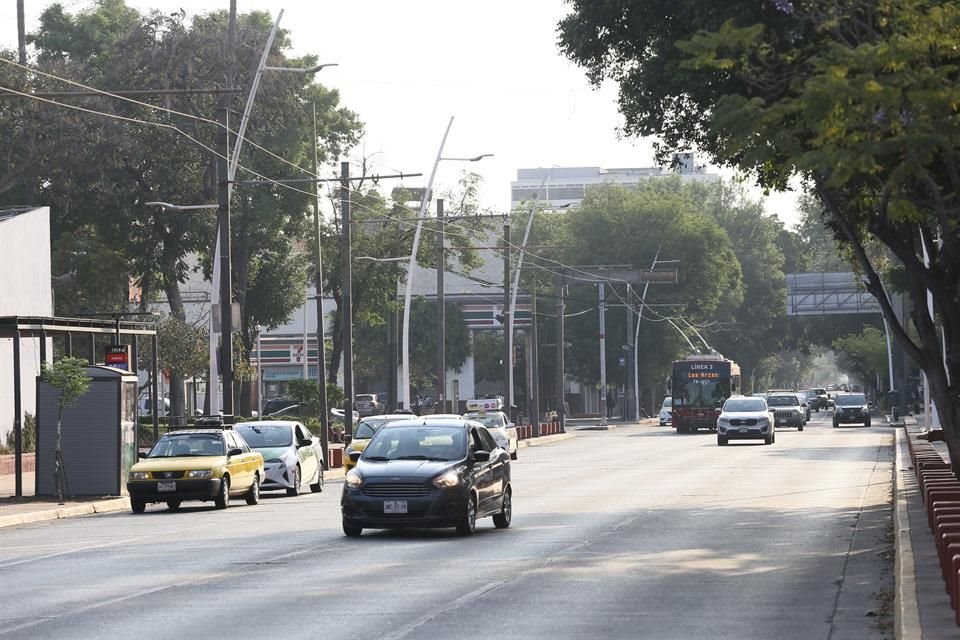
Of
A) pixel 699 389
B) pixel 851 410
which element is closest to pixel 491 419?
pixel 699 389

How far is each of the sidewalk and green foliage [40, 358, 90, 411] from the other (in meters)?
14.2

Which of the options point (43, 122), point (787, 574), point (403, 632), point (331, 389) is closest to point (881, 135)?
point (787, 574)

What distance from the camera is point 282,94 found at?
62.6m

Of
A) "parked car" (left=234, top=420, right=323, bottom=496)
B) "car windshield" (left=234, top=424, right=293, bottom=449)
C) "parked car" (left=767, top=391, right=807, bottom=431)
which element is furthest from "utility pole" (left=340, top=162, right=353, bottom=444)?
"parked car" (left=767, top=391, right=807, bottom=431)

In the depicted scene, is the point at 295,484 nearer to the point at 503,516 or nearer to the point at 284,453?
the point at 284,453

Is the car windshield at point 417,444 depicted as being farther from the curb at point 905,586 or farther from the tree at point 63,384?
the tree at point 63,384

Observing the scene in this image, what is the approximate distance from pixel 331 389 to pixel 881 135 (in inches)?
1574

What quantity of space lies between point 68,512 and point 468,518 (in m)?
9.96

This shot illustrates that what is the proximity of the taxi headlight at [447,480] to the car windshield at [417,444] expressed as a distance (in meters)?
0.55

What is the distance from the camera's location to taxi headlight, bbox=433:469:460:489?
22200 mm

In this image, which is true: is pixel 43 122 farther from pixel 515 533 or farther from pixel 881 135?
pixel 881 135

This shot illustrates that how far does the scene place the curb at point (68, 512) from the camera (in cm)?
2783

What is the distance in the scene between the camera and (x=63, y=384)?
30.8 metres

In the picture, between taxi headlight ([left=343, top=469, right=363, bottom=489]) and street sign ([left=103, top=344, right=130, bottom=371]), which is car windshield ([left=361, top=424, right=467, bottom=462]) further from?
street sign ([left=103, top=344, right=130, bottom=371])
